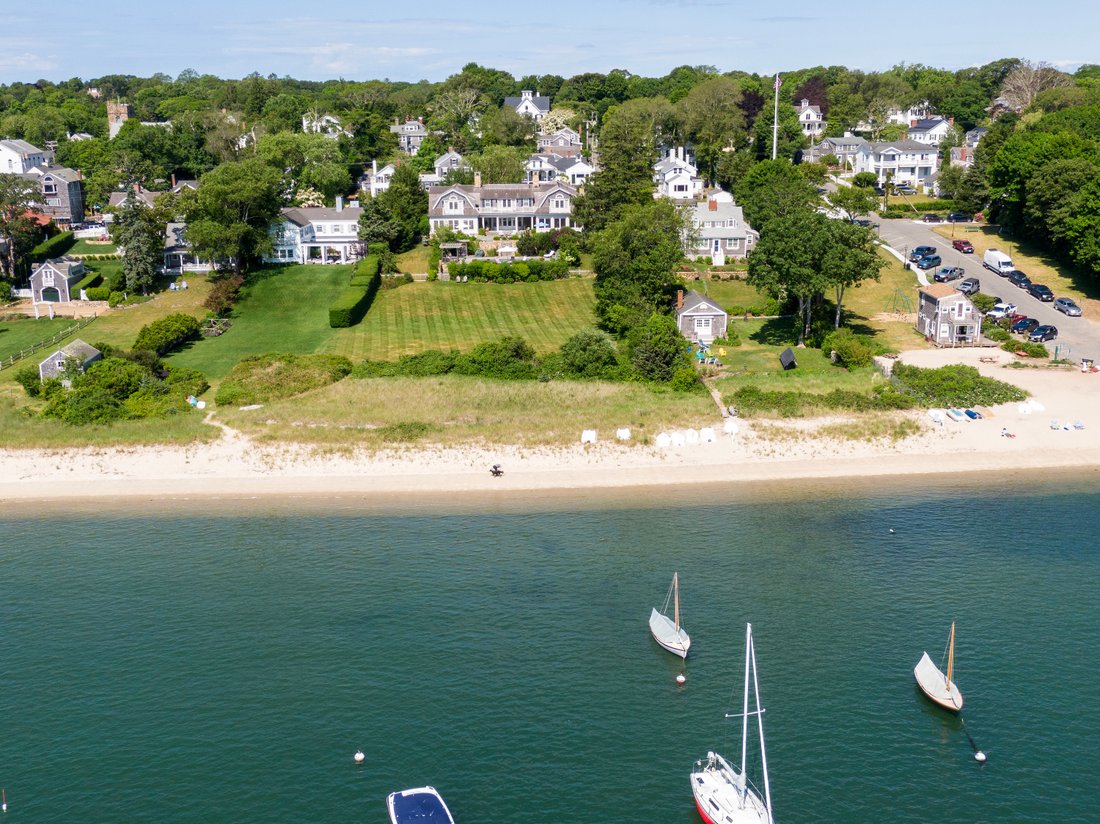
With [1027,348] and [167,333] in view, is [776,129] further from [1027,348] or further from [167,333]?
[167,333]

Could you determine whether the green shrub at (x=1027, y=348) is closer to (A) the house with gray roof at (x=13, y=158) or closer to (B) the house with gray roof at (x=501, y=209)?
(B) the house with gray roof at (x=501, y=209)

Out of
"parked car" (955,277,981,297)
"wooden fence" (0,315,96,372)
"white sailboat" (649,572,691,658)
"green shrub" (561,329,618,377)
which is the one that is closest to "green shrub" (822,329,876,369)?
"green shrub" (561,329,618,377)

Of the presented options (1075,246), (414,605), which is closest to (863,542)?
(414,605)

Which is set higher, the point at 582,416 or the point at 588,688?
the point at 582,416

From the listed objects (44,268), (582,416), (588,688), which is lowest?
(588,688)

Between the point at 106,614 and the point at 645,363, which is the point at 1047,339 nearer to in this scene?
the point at 645,363

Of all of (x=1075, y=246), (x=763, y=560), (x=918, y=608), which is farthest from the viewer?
(x=1075, y=246)

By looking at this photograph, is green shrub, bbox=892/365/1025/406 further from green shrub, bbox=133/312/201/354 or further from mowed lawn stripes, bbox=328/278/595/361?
green shrub, bbox=133/312/201/354
